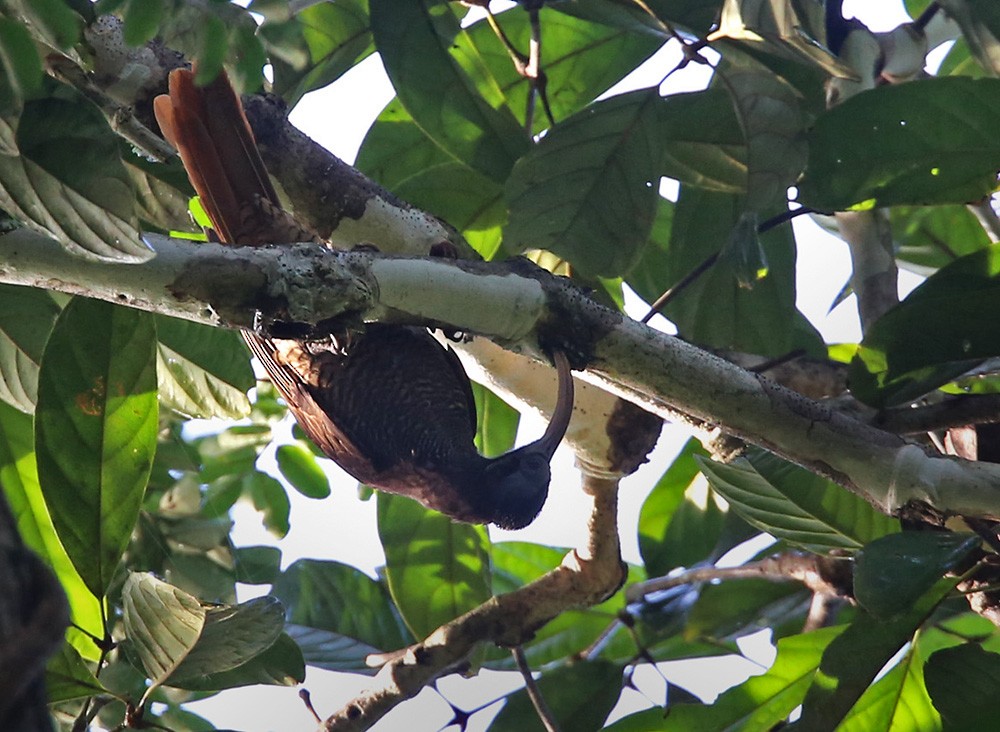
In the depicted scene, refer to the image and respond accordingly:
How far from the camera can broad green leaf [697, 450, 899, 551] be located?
144 centimetres

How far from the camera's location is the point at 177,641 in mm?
1282

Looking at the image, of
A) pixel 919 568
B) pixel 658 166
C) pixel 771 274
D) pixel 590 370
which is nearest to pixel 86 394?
pixel 590 370

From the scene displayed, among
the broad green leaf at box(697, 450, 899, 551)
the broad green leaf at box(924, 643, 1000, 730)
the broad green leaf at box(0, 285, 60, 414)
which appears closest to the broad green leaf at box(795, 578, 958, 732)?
the broad green leaf at box(924, 643, 1000, 730)

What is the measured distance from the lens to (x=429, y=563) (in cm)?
198

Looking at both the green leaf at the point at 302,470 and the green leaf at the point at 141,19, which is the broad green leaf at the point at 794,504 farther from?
the green leaf at the point at 302,470

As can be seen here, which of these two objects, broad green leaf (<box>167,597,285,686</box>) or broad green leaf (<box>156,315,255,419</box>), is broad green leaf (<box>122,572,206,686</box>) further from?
broad green leaf (<box>156,315,255,419</box>)

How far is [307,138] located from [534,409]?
0.55 metres

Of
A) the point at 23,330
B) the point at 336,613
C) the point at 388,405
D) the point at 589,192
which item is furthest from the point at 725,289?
the point at 23,330

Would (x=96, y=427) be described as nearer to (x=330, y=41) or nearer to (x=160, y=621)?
(x=160, y=621)

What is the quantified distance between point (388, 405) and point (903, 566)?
0.93 metres

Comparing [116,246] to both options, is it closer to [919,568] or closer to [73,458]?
[73,458]

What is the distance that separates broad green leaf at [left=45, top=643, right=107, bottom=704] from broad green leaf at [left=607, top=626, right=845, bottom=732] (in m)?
0.82

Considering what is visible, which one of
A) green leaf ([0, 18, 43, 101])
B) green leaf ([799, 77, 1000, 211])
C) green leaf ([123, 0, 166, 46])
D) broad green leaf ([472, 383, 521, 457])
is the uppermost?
green leaf ([799, 77, 1000, 211])

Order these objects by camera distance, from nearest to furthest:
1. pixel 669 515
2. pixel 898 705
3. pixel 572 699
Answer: pixel 898 705, pixel 572 699, pixel 669 515
